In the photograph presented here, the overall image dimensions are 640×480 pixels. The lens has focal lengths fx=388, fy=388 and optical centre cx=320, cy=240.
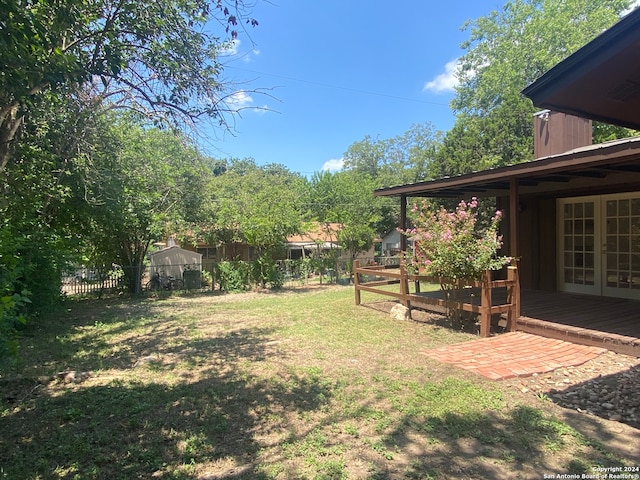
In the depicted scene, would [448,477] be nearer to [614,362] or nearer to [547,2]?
[614,362]

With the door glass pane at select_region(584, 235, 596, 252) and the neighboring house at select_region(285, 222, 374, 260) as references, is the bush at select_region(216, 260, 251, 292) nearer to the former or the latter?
the neighboring house at select_region(285, 222, 374, 260)

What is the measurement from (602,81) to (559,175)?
4.63 m

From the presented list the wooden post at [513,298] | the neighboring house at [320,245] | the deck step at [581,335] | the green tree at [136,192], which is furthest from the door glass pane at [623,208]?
the neighboring house at [320,245]

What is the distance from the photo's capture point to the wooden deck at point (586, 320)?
15.8 feet

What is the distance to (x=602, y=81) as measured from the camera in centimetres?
292

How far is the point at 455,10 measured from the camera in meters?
14.9

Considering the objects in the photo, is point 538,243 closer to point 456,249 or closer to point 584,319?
point 584,319

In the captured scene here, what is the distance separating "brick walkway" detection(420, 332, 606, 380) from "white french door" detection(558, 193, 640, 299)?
3028 millimetres

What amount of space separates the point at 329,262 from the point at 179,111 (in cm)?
1237

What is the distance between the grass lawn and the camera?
8.50 feet

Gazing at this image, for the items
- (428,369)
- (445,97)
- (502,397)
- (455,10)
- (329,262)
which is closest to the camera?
(502,397)

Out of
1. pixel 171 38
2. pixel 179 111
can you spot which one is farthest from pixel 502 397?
pixel 171 38

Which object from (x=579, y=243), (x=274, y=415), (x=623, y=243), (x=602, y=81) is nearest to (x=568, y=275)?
(x=579, y=243)

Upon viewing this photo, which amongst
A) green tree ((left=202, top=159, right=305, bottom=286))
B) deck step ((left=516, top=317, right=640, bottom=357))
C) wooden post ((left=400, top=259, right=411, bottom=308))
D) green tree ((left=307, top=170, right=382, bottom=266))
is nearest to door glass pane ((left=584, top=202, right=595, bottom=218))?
deck step ((left=516, top=317, right=640, bottom=357))
